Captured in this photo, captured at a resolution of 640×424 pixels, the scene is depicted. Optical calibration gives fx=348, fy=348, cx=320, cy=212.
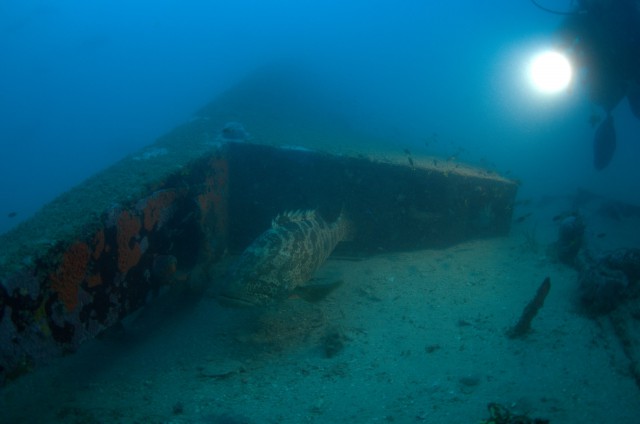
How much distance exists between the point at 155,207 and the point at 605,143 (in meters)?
9.49

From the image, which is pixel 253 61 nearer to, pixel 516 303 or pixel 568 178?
pixel 568 178

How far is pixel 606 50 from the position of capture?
7168mm

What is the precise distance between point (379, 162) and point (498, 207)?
2.79 meters

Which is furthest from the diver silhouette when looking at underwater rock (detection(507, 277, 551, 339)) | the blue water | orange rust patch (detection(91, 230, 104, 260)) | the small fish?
orange rust patch (detection(91, 230, 104, 260))

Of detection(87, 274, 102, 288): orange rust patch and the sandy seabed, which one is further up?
detection(87, 274, 102, 288): orange rust patch

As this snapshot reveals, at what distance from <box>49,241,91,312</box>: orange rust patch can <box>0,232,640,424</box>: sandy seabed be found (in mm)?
1090

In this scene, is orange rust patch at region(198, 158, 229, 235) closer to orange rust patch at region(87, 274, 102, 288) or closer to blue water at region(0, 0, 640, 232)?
orange rust patch at region(87, 274, 102, 288)

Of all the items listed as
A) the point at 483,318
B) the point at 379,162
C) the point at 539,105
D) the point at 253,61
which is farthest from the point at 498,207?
the point at 253,61

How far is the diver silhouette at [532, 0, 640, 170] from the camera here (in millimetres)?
6770

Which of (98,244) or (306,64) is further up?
(306,64)

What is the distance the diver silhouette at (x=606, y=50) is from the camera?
267 inches

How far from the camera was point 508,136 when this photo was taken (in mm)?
34500

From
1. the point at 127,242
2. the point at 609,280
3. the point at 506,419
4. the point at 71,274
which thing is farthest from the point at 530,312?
the point at 71,274

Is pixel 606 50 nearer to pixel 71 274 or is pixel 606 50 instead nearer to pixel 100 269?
pixel 100 269
